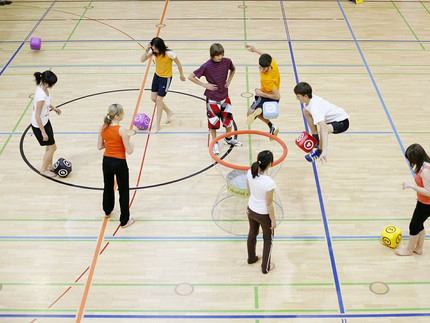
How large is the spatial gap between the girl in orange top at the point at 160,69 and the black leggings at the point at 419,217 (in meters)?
4.10

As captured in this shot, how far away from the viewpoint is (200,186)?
7.98 metres

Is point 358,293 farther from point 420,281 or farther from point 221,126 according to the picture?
point 221,126

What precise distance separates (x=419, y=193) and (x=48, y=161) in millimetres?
5031

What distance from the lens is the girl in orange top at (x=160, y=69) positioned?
8.48 metres

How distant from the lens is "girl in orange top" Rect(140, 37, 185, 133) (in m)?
8.48

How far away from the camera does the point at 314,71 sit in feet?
36.0

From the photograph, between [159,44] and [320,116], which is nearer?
[320,116]

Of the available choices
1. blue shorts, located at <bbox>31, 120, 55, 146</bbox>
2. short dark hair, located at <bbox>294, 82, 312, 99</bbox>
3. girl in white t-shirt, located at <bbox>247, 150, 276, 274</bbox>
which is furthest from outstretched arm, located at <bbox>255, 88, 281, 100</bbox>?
blue shorts, located at <bbox>31, 120, 55, 146</bbox>

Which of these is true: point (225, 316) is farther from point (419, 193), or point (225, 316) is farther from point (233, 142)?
point (233, 142)

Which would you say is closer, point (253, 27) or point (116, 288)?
point (116, 288)

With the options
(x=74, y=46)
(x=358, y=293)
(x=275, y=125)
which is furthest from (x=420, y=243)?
(x=74, y=46)

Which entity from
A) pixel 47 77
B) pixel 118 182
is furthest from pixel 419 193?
pixel 47 77

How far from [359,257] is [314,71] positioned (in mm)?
5105

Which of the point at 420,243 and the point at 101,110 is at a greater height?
the point at 420,243
